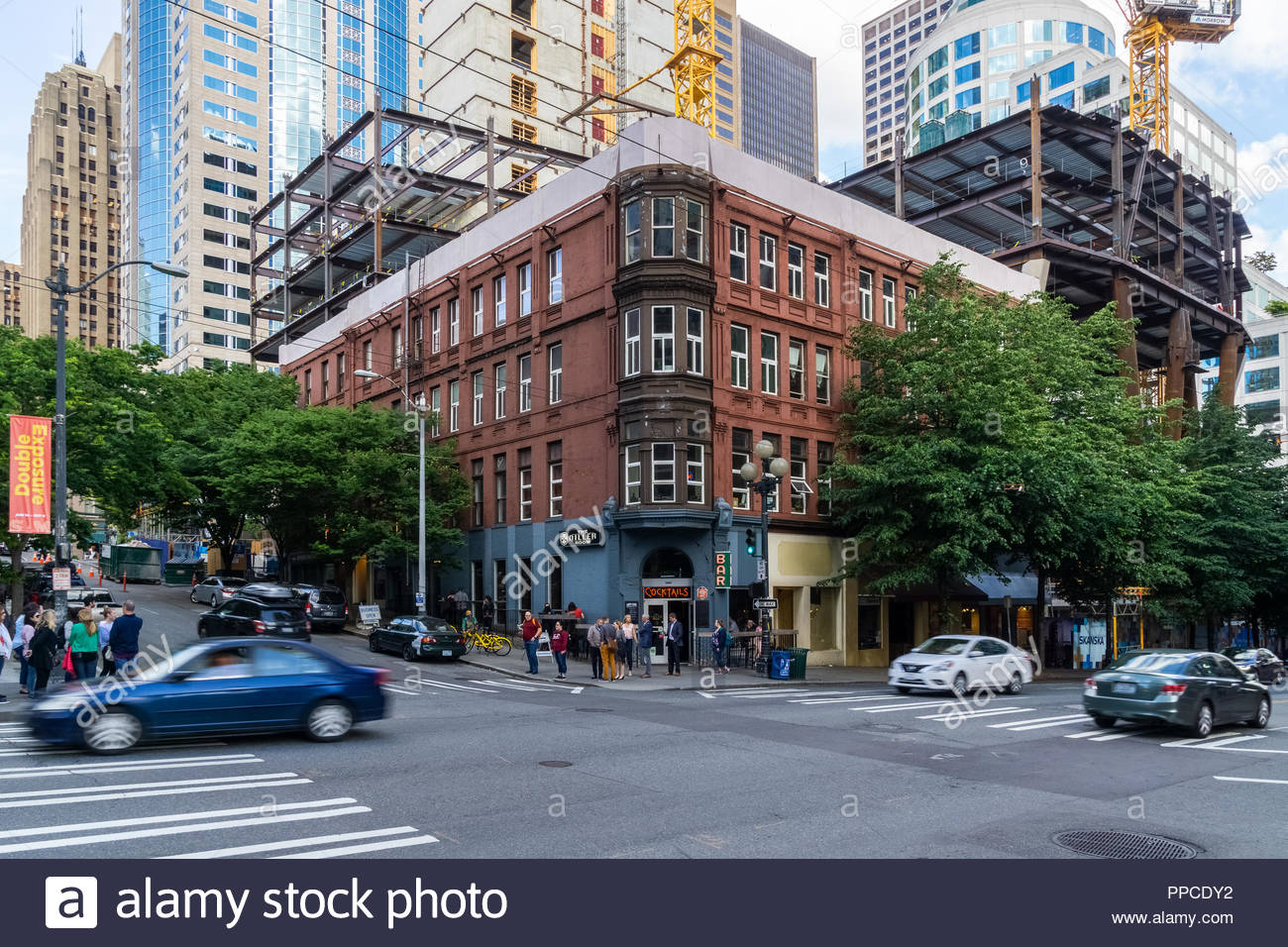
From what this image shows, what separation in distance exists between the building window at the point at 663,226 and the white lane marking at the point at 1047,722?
1886 centimetres

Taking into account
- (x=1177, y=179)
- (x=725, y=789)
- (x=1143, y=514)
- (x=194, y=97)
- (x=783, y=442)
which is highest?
(x=194, y=97)

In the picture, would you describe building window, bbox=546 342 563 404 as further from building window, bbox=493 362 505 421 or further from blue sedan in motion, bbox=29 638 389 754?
blue sedan in motion, bbox=29 638 389 754

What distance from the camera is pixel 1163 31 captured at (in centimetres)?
7750

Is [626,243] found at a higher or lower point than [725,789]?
higher

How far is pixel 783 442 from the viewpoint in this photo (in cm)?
3609

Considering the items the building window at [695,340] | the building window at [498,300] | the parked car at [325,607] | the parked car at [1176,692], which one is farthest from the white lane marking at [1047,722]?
the parked car at [325,607]

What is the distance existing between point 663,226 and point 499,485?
1326 centimetres

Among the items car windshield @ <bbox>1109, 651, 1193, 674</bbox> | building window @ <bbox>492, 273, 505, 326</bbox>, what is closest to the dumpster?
car windshield @ <bbox>1109, 651, 1193, 674</bbox>

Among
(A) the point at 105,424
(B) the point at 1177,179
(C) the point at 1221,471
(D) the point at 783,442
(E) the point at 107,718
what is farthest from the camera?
(B) the point at 1177,179

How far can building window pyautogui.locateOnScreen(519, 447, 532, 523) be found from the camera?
38562 millimetres

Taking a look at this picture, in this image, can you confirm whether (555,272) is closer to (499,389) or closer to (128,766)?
(499,389)
